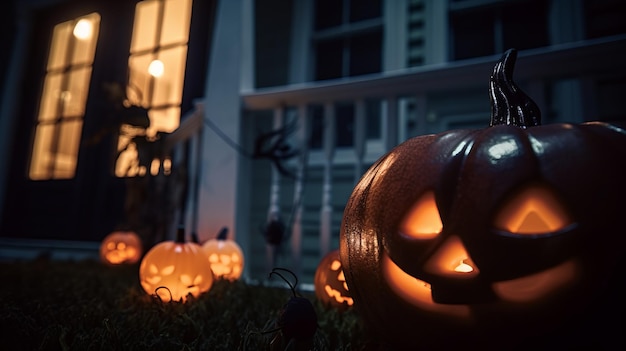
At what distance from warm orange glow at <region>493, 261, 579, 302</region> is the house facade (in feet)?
3.48

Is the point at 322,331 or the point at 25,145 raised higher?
the point at 25,145

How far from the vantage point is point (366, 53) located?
345cm

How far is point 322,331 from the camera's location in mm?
933

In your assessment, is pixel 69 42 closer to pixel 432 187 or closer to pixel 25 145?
pixel 25 145

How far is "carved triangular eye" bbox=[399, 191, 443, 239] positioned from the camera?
676 millimetres

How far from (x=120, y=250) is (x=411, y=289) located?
2.04 metres

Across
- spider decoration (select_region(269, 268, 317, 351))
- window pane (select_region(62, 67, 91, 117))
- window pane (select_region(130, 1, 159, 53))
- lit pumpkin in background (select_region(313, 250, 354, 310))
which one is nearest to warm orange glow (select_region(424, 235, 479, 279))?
spider decoration (select_region(269, 268, 317, 351))

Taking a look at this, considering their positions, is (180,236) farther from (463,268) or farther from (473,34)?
(473,34)

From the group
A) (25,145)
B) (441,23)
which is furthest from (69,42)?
(441,23)

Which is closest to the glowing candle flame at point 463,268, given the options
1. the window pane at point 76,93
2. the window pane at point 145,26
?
the window pane at point 145,26

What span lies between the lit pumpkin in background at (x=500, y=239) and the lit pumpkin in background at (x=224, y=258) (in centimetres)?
108

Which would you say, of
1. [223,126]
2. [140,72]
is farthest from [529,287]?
[140,72]

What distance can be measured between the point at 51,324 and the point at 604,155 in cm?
121

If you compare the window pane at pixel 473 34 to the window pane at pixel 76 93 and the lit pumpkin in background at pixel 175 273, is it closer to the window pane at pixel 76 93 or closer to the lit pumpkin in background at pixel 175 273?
the lit pumpkin in background at pixel 175 273
